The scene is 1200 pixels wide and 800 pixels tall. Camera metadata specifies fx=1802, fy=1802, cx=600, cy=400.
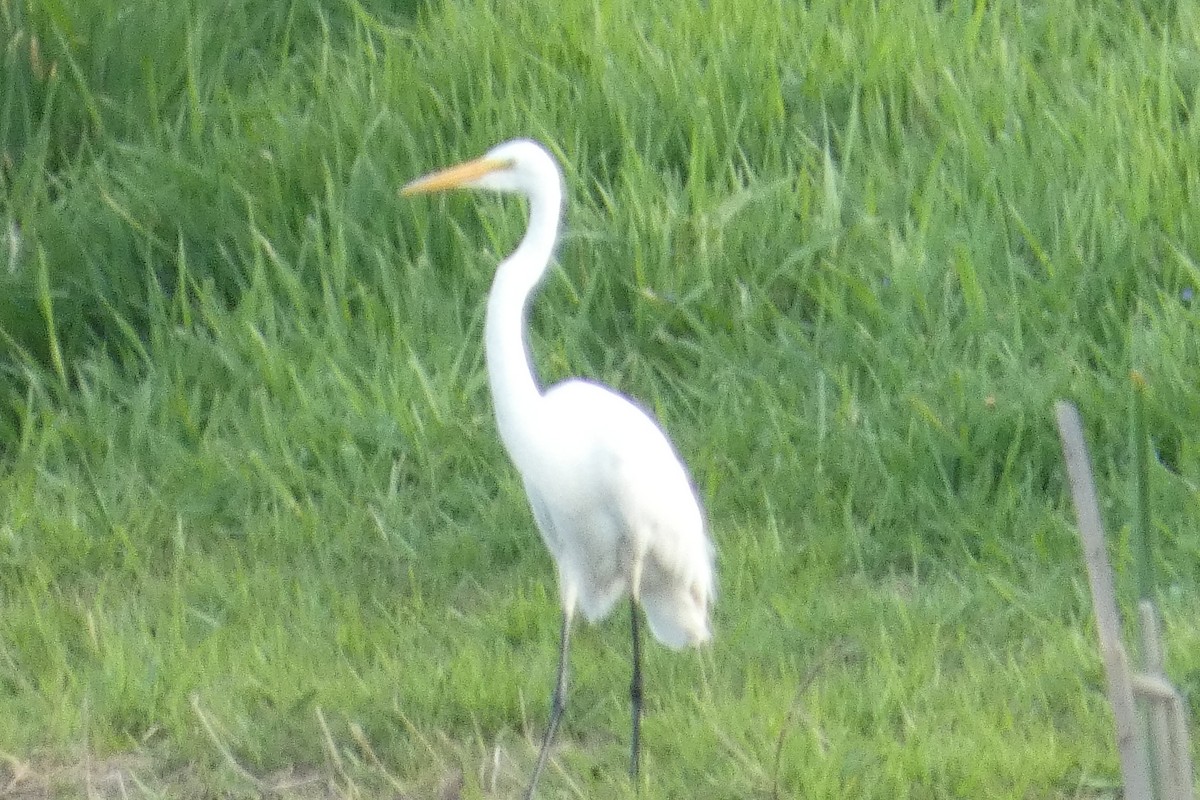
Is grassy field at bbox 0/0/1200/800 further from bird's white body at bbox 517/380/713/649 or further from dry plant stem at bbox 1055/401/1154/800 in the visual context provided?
dry plant stem at bbox 1055/401/1154/800

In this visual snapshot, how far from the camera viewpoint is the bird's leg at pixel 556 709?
9.51 ft

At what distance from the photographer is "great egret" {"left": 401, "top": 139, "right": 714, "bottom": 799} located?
2893 mm

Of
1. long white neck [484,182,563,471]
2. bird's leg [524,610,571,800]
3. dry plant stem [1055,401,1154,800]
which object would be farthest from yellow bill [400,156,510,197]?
dry plant stem [1055,401,1154,800]

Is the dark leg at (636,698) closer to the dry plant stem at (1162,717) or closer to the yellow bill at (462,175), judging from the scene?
the yellow bill at (462,175)

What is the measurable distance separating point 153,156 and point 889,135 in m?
1.85

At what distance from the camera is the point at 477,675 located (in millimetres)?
3162

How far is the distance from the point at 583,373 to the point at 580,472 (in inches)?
44.2

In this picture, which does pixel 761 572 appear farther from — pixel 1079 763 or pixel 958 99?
pixel 958 99

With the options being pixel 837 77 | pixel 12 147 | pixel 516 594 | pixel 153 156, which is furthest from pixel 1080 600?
pixel 12 147

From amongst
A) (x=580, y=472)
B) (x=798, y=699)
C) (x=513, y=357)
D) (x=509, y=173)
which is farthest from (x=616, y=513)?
(x=509, y=173)

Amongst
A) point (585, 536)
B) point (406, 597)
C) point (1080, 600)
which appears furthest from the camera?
point (406, 597)

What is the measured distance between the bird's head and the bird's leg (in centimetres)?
73

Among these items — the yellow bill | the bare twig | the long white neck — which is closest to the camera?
the bare twig

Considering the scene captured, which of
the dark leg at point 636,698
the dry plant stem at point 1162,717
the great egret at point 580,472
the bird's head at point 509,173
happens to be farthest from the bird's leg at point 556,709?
the dry plant stem at point 1162,717
